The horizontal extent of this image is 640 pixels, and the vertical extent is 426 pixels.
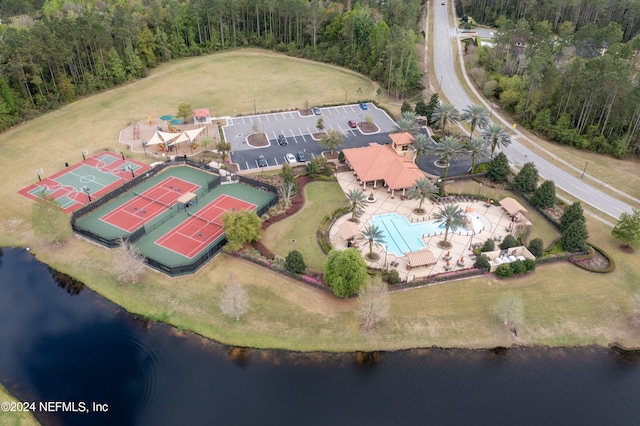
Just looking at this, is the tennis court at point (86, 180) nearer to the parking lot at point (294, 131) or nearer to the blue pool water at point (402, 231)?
the parking lot at point (294, 131)

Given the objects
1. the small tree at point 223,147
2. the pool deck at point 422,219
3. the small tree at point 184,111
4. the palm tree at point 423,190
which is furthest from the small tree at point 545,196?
the small tree at point 184,111

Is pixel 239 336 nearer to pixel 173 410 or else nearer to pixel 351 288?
pixel 173 410

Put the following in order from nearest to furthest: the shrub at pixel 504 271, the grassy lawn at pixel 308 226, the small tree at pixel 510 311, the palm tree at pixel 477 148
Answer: the small tree at pixel 510 311 → the shrub at pixel 504 271 → the grassy lawn at pixel 308 226 → the palm tree at pixel 477 148

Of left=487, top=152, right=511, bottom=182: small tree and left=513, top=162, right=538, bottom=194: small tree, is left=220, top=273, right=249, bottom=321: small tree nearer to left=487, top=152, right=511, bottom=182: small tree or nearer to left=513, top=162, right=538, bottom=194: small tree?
left=487, top=152, right=511, bottom=182: small tree

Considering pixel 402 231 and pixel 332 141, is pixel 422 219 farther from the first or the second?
pixel 332 141

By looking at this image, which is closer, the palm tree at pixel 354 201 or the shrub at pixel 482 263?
the shrub at pixel 482 263

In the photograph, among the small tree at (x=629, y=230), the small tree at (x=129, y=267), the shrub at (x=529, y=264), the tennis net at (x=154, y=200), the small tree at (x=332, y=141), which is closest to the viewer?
the small tree at (x=129, y=267)

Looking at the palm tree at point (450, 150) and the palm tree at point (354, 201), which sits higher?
the palm tree at point (450, 150)

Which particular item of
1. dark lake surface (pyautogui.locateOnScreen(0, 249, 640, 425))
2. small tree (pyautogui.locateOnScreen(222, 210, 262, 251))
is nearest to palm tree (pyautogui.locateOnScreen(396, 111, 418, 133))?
small tree (pyautogui.locateOnScreen(222, 210, 262, 251))
